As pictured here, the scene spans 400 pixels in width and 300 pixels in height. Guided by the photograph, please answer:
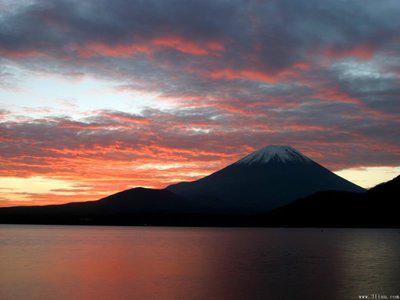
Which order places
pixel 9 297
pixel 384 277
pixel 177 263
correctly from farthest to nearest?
pixel 177 263, pixel 384 277, pixel 9 297

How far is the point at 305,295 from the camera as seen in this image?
44.1 m

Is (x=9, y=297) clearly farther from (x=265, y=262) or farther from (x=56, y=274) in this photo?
(x=265, y=262)

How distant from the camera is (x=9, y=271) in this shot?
60938 millimetres

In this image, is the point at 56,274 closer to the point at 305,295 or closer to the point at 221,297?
the point at 221,297

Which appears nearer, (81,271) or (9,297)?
(9,297)

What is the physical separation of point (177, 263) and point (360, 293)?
33429 mm

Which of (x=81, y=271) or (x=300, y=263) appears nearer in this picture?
(x=81, y=271)

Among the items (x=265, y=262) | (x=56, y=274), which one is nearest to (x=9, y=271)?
(x=56, y=274)

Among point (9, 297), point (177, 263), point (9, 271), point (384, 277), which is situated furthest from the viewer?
point (177, 263)

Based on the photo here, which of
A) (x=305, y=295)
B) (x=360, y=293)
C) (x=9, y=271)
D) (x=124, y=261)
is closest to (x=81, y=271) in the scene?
(x=9, y=271)

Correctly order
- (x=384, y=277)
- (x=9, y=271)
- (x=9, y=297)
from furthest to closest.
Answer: (x=9, y=271) → (x=384, y=277) → (x=9, y=297)

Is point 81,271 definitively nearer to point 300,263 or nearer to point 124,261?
point 124,261

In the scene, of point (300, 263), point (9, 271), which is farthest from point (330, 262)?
point (9, 271)

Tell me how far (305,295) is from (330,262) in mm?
33149
